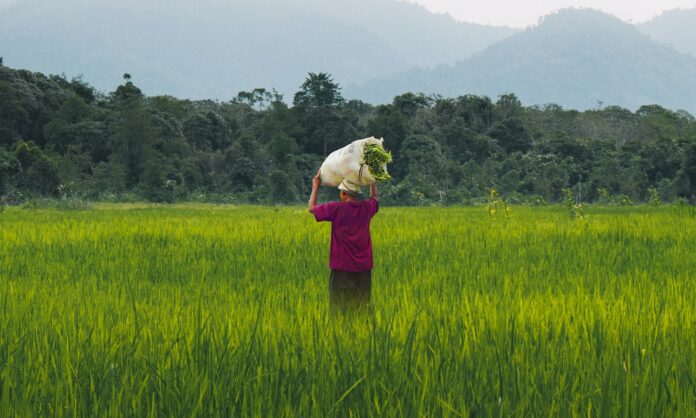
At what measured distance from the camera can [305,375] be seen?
273cm

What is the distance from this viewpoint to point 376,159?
12.7ft

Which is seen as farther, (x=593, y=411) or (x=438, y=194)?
(x=438, y=194)

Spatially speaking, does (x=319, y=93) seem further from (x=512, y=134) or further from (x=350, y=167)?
(x=350, y=167)

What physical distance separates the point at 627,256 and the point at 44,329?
20.1ft

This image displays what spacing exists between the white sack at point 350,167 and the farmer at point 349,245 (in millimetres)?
60

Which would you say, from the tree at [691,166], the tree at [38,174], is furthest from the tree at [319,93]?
the tree at [691,166]

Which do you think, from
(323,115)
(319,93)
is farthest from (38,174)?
(319,93)

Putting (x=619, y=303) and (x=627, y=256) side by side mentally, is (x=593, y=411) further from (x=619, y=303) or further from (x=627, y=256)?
(x=627, y=256)

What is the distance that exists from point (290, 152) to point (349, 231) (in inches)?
1082

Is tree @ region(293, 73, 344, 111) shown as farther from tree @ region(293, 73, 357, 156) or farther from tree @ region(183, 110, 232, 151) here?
tree @ region(183, 110, 232, 151)

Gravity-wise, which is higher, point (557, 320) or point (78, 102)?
point (78, 102)

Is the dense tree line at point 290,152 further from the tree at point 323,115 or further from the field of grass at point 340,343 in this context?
the field of grass at point 340,343

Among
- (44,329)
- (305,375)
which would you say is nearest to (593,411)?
(305,375)

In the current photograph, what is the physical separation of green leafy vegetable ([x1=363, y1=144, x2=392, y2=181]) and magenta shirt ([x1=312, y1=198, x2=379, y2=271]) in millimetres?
206
